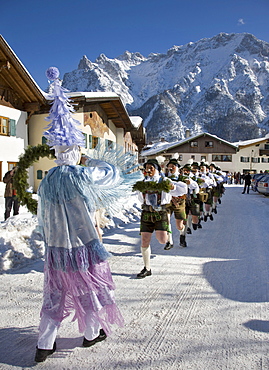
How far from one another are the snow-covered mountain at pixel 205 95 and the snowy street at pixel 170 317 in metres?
137

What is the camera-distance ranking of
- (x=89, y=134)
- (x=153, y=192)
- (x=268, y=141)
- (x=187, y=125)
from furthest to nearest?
1. (x=187, y=125)
2. (x=268, y=141)
3. (x=89, y=134)
4. (x=153, y=192)

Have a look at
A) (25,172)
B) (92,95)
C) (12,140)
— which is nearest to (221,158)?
(92,95)

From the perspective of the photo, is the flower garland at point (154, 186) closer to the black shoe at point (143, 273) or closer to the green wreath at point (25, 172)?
the black shoe at point (143, 273)

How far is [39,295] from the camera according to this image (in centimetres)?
411

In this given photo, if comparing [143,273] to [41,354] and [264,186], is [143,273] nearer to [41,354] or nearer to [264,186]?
[41,354]

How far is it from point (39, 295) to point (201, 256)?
3.22 m

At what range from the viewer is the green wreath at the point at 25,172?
3.37 m

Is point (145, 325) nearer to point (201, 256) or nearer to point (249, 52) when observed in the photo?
point (201, 256)

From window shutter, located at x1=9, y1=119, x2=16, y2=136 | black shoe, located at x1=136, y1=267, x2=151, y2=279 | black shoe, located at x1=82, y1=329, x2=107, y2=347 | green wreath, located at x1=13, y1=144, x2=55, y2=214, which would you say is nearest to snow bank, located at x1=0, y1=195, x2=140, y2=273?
black shoe, located at x1=136, y1=267, x2=151, y2=279

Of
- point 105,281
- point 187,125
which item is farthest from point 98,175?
point 187,125

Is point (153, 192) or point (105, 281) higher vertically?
point (153, 192)

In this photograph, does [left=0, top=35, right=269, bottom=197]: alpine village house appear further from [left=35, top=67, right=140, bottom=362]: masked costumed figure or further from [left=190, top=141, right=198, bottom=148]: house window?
[left=190, top=141, right=198, bottom=148]: house window

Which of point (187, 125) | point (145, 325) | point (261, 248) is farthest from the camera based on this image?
point (187, 125)

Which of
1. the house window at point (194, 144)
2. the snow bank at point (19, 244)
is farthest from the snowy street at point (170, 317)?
the house window at point (194, 144)
